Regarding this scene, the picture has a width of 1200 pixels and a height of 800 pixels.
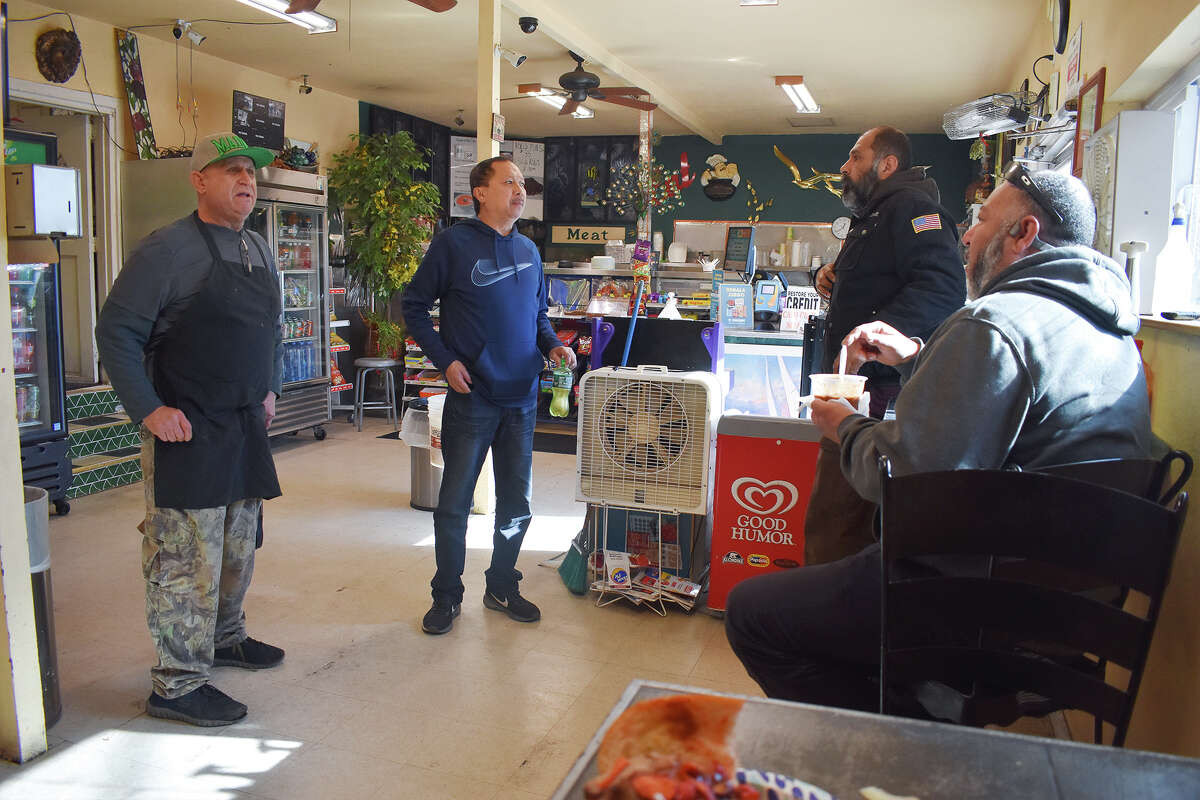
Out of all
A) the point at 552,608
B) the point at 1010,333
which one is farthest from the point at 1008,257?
the point at 552,608

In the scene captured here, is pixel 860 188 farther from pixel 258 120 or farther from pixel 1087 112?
pixel 258 120

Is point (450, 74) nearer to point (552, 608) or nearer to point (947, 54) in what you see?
point (947, 54)

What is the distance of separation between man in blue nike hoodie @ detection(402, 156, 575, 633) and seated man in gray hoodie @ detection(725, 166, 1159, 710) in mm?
1610

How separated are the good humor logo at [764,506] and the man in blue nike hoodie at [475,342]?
86 centimetres

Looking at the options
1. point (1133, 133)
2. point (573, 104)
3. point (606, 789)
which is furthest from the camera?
point (573, 104)

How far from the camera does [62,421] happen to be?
15.6 ft

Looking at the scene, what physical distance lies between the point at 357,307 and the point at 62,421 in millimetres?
4334

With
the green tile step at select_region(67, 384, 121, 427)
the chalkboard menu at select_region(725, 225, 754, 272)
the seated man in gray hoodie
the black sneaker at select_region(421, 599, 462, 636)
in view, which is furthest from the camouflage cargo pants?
the chalkboard menu at select_region(725, 225, 754, 272)

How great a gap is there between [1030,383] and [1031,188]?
1.62 ft

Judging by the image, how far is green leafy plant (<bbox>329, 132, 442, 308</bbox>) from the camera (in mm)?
8273

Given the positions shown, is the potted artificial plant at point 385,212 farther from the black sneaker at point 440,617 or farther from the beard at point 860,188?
the beard at point 860,188

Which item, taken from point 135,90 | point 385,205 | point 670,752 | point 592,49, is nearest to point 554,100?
point 592,49

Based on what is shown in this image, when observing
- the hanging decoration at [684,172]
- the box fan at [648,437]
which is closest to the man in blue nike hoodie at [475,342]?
the box fan at [648,437]

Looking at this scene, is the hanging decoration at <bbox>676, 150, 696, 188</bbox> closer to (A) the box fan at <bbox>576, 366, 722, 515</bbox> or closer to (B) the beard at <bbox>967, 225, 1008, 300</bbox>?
(A) the box fan at <bbox>576, 366, 722, 515</bbox>
